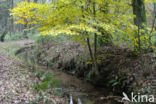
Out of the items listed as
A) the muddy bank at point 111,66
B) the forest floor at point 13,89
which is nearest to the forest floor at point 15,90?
the forest floor at point 13,89

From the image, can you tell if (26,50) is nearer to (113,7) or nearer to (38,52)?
(38,52)

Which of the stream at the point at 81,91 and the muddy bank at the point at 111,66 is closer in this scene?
the muddy bank at the point at 111,66

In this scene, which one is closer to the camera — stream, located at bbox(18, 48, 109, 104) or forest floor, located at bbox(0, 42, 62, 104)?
forest floor, located at bbox(0, 42, 62, 104)

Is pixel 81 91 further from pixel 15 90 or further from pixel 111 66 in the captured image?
pixel 15 90

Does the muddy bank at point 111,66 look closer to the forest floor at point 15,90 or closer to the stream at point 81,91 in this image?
the stream at point 81,91

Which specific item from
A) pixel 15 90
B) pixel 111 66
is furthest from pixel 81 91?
pixel 15 90

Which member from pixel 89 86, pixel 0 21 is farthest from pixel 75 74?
pixel 0 21

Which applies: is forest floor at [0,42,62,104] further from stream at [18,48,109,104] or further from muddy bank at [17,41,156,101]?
muddy bank at [17,41,156,101]

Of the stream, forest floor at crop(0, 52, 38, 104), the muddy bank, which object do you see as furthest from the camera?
the stream

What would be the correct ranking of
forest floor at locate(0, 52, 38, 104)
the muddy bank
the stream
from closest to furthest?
forest floor at locate(0, 52, 38, 104), the muddy bank, the stream

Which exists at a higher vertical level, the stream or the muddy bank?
the muddy bank

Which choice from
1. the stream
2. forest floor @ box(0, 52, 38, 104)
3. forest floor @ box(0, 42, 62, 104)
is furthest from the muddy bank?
forest floor @ box(0, 52, 38, 104)

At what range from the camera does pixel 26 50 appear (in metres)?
16.8

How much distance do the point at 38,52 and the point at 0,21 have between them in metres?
24.8
